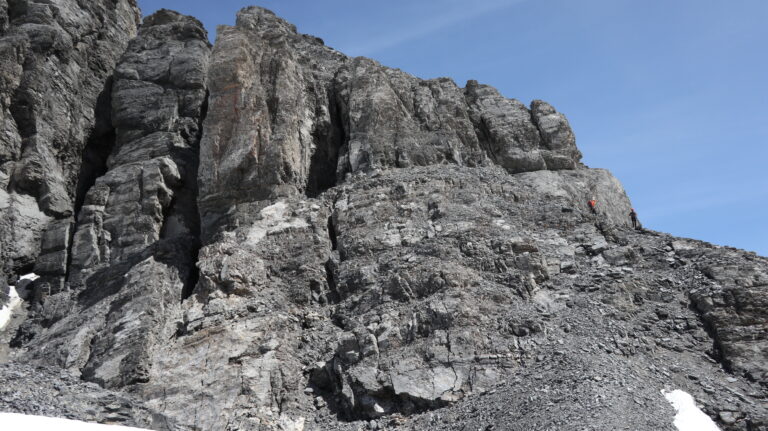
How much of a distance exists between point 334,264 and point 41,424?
1418 cm

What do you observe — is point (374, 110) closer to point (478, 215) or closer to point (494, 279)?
point (478, 215)

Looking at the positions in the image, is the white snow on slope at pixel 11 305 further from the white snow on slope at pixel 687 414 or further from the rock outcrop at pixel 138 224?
the white snow on slope at pixel 687 414

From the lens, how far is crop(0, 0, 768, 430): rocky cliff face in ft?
71.4

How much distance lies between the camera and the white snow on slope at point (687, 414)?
63.8 feet

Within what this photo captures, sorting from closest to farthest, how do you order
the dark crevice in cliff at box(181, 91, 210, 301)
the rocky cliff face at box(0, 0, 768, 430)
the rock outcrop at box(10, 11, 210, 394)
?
the rocky cliff face at box(0, 0, 768, 430) → the rock outcrop at box(10, 11, 210, 394) → the dark crevice in cliff at box(181, 91, 210, 301)

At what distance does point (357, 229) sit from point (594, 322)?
11.4 m

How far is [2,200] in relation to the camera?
35625 millimetres

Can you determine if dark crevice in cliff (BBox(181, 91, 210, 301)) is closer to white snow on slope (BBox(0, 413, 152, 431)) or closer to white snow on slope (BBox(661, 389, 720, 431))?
white snow on slope (BBox(0, 413, 152, 431))

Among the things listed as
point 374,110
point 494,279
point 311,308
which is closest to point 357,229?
point 311,308

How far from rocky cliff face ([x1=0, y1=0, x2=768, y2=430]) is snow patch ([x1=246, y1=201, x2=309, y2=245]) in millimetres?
117

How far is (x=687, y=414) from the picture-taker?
19938mm

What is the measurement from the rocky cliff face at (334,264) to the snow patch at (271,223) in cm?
12

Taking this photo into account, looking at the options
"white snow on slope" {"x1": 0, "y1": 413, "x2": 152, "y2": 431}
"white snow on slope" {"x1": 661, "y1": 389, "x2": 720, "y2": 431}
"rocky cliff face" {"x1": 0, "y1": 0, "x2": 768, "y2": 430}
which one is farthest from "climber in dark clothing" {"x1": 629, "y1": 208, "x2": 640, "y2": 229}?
"white snow on slope" {"x1": 0, "y1": 413, "x2": 152, "y2": 431}

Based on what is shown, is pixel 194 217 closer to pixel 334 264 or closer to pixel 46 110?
pixel 46 110
